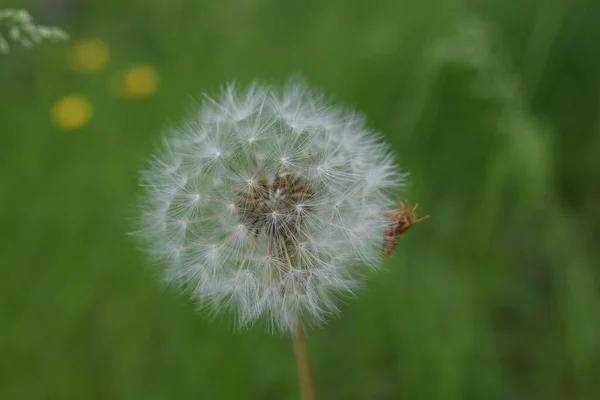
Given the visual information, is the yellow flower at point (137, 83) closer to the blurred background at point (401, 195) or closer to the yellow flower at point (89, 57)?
the blurred background at point (401, 195)

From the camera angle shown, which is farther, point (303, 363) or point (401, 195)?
point (401, 195)

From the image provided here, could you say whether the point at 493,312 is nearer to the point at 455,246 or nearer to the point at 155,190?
the point at 455,246

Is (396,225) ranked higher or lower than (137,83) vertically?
lower

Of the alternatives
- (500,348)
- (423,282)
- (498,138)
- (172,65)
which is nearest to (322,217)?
(423,282)

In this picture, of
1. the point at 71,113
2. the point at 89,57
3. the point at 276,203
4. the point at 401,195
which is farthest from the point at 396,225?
the point at 89,57

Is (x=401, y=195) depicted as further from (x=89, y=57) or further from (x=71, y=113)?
(x=89, y=57)

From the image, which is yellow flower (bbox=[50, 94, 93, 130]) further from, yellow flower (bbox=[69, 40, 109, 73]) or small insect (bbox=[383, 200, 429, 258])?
small insect (bbox=[383, 200, 429, 258])

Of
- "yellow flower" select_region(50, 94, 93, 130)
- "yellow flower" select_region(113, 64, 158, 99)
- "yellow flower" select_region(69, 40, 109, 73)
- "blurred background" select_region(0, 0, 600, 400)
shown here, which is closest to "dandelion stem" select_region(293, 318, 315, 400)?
"blurred background" select_region(0, 0, 600, 400)
